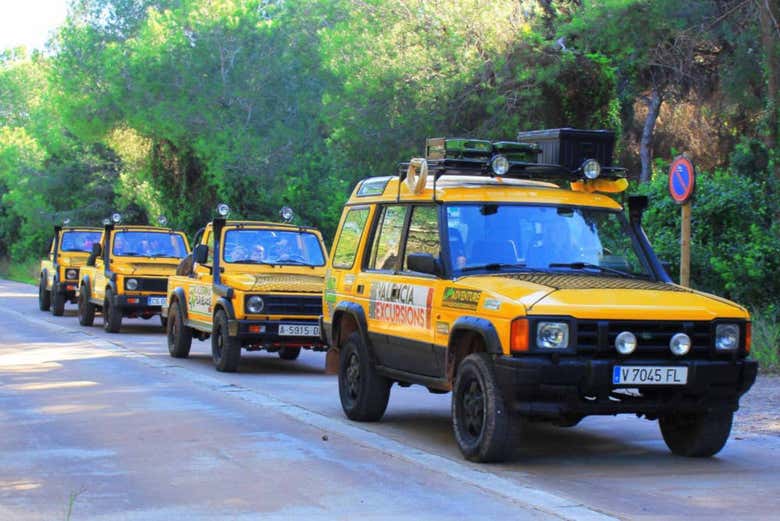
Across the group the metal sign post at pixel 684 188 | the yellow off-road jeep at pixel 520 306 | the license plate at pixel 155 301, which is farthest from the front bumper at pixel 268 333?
the license plate at pixel 155 301

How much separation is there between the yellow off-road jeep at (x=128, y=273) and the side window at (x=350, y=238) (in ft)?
36.1

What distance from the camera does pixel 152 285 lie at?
2267cm

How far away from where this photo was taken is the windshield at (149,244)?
936 inches

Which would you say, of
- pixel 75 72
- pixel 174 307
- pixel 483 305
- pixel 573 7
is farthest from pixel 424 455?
pixel 75 72

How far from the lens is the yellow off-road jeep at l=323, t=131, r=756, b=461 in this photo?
28.2 ft

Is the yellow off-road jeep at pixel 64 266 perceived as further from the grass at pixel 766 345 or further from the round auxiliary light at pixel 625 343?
the round auxiliary light at pixel 625 343

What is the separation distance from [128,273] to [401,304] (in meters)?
13.0

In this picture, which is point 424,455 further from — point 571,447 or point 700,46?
point 700,46

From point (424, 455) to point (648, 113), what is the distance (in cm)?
2276

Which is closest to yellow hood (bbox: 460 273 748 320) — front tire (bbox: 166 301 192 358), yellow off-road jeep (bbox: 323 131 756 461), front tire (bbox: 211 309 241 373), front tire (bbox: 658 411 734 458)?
yellow off-road jeep (bbox: 323 131 756 461)

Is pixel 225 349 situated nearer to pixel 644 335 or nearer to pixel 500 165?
pixel 500 165

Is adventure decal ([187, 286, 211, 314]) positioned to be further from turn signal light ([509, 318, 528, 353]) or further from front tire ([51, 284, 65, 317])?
front tire ([51, 284, 65, 317])

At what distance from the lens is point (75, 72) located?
43.3 m

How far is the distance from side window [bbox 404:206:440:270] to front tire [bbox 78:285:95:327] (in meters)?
15.1
